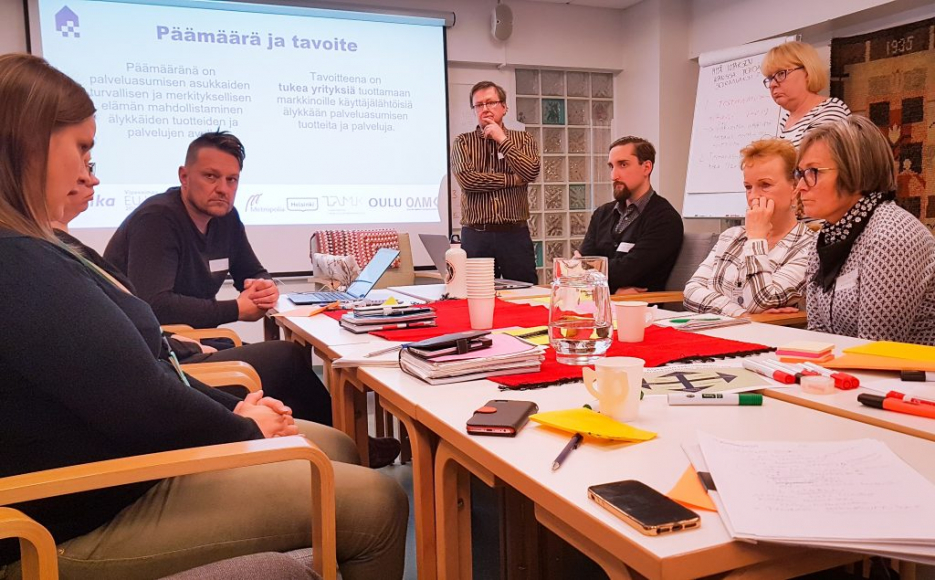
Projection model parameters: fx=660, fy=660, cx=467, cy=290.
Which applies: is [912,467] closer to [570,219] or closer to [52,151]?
[52,151]

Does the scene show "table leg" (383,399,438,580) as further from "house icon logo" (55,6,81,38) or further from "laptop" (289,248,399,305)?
"house icon logo" (55,6,81,38)

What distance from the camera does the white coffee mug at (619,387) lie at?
94 cm

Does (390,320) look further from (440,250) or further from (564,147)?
(564,147)

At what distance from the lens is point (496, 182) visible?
341 centimetres

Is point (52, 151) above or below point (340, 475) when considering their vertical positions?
above

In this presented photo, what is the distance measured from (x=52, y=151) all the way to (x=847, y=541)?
1.15 m

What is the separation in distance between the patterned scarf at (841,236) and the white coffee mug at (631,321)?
63 centimetres

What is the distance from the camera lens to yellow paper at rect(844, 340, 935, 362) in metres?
1.21

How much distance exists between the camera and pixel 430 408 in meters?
1.06

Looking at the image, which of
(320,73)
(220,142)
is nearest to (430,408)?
(220,142)

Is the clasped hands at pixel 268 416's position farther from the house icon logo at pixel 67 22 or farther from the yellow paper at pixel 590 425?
the house icon logo at pixel 67 22

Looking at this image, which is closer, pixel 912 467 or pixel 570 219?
pixel 912 467

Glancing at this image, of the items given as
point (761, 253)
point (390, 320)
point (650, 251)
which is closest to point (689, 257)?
point (650, 251)

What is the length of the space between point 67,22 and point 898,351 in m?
4.67
